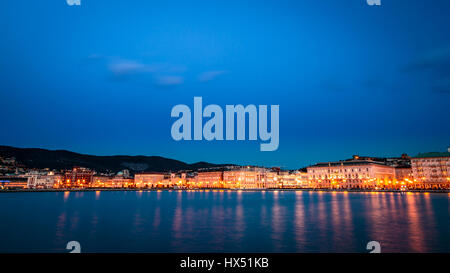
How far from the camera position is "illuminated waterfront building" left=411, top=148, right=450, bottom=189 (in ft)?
339

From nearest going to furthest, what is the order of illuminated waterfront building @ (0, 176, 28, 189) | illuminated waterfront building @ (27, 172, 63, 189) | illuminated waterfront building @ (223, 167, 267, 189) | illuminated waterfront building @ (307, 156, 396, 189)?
illuminated waterfront building @ (307, 156, 396, 189), illuminated waterfront building @ (223, 167, 267, 189), illuminated waterfront building @ (0, 176, 28, 189), illuminated waterfront building @ (27, 172, 63, 189)

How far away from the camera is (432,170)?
106 m

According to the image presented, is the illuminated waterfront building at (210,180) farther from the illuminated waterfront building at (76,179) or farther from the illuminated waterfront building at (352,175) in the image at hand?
the illuminated waterfront building at (76,179)

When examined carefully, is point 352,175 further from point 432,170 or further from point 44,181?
point 44,181

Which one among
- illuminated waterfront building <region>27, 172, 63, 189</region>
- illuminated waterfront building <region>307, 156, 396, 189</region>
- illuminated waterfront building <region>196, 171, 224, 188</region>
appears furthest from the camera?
illuminated waterfront building <region>196, 171, 224, 188</region>

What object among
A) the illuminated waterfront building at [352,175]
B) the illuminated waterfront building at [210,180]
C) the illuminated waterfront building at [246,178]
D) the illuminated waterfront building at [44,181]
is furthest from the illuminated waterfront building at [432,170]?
the illuminated waterfront building at [44,181]

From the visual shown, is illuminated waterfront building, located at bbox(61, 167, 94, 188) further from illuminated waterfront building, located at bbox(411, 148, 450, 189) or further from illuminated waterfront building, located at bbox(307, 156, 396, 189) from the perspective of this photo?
Result: illuminated waterfront building, located at bbox(411, 148, 450, 189)

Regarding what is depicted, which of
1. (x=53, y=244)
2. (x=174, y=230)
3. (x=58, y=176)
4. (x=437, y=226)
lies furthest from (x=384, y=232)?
(x=58, y=176)

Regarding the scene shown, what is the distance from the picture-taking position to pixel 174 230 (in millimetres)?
23797

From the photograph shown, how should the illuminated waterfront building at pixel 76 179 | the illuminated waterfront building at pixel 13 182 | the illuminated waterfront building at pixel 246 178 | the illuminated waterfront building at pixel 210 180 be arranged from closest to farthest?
the illuminated waterfront building at pixel 246 178
the illuminated waterfront building at pixel 13 182
the illuminated waterfront building at pixel 210 180
the illuminated waterfront building at pixel 76 179

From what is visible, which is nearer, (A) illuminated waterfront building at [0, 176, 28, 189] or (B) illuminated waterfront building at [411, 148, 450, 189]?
(B) illuminated waterfront building at [411, 148, 450, 189]

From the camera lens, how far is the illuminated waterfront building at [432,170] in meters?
103

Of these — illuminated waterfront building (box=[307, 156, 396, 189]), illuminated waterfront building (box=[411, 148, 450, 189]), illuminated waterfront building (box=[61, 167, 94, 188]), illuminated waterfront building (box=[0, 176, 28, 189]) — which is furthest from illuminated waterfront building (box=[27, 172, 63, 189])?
illuminated waterfront building (box=[411, 148, 450, 189])
